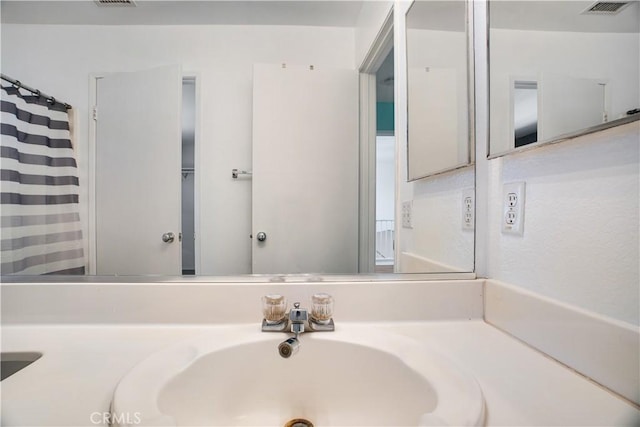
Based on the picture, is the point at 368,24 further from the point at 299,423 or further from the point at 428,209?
the point at 299,423

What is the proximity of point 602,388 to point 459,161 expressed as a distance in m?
0.57

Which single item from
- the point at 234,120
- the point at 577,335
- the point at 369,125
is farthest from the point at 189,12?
the point at 577,335

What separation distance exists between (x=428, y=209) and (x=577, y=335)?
0.48 metres

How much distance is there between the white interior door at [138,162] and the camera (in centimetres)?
86

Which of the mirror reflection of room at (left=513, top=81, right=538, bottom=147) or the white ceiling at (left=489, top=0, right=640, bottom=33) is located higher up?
the white ceiling at (left=489, top=0, right=640, bottom=33)

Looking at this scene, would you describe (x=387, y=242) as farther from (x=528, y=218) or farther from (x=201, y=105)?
(x=201, y=105)

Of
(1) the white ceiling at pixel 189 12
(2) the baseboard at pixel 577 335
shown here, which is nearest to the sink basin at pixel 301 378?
(2) the baseboard at pixel 577 335

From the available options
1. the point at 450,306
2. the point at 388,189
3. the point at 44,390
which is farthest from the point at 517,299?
the point at 44,390

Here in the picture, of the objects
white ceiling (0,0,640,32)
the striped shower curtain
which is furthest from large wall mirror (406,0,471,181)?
the striped shower curtain

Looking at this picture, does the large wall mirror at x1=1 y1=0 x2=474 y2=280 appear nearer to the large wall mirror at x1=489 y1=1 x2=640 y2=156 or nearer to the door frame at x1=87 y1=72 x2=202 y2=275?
the door frame at x1=87 y1=72 x2=202 y2=275

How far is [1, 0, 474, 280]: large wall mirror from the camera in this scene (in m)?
0.85

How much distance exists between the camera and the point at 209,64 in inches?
35.8

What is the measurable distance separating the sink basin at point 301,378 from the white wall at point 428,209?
1.13 feet

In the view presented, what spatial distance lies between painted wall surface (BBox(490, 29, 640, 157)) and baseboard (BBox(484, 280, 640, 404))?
336 millimetres
